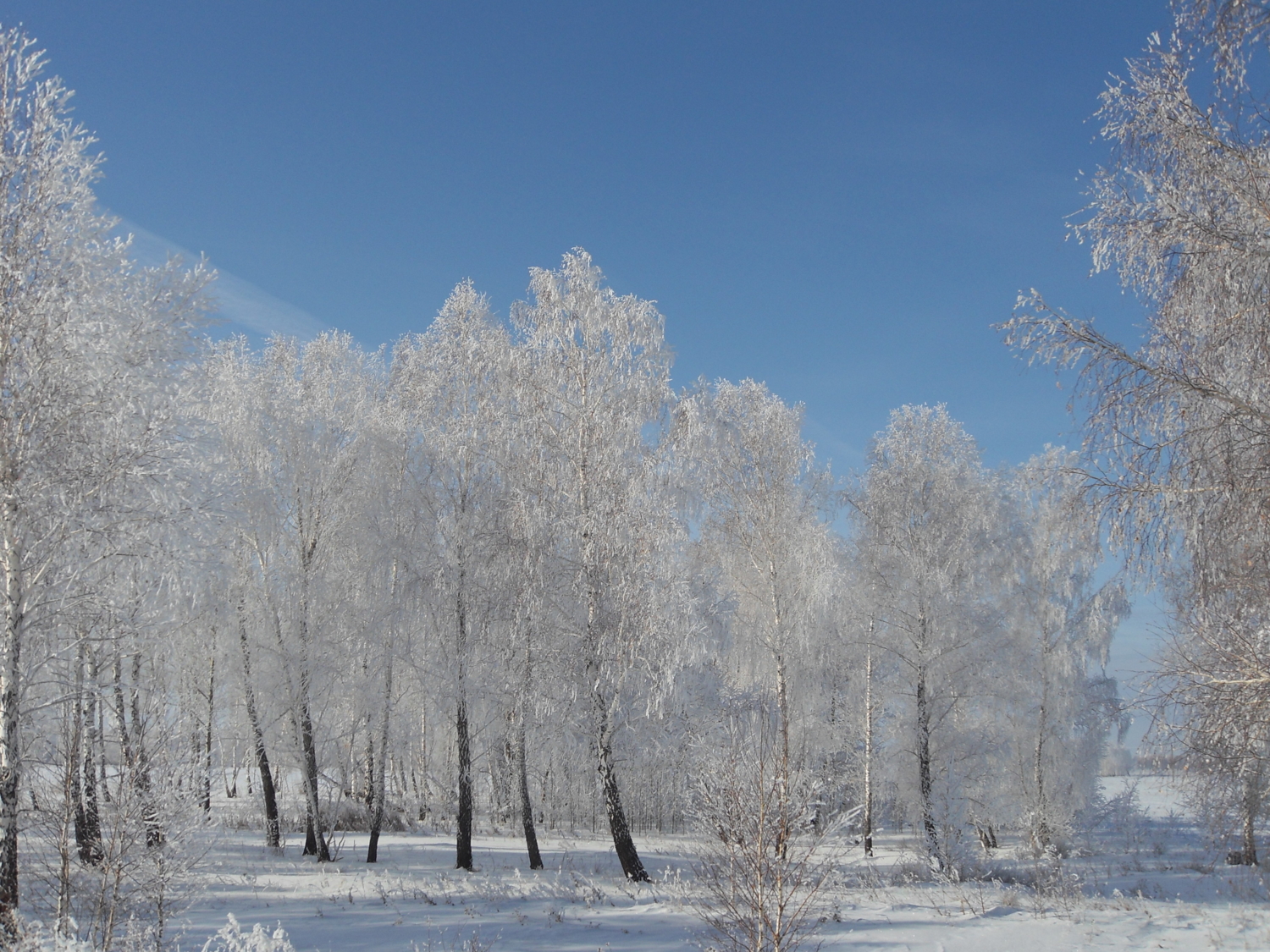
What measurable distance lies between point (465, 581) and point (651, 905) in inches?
242

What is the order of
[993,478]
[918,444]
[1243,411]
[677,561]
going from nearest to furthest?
[1243,411] → [677,561] → [918,444] → [993,478]

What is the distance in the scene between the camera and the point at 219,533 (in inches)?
376

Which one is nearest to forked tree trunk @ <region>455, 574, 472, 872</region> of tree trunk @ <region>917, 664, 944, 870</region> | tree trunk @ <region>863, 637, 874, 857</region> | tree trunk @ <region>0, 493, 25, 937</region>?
tree trunk @ <region>0, 493, 25, 937</region>

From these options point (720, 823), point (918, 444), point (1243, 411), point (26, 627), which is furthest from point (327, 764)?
point (1243, 411)

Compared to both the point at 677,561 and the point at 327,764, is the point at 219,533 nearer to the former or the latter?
the point at 677,561

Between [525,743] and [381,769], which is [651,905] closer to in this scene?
[525,743]

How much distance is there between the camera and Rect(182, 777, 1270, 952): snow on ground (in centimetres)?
784

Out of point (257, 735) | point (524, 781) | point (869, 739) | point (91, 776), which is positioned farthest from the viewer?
point (869, 739)

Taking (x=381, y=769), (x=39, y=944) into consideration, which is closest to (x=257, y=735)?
(x=381, y=769)

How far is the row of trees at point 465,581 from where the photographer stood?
7223mm

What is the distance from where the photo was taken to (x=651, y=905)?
1016 cm

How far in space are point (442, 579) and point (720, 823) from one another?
347 inches

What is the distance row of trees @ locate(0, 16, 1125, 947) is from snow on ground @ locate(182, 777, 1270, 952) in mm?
1125

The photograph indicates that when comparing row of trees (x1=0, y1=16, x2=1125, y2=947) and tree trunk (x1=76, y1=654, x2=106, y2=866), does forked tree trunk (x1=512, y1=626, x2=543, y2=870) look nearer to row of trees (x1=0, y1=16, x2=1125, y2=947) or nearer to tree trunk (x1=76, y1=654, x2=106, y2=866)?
row of trees (x1=0, y1=16, x2=1125, y2=947)
